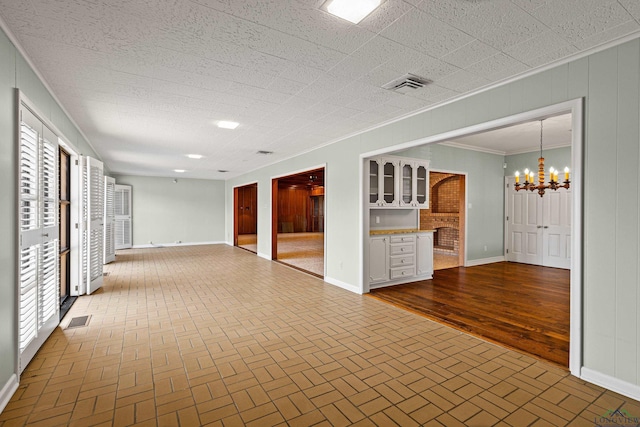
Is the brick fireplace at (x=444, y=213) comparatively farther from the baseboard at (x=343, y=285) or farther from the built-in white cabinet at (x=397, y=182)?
the baseboard at (x=343, y=285)

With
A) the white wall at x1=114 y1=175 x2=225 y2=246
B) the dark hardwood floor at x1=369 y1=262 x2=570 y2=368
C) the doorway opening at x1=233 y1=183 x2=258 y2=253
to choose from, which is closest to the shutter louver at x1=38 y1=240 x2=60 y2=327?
the dark hardwood floor at x1=369 y1=262 x2=570 y2=368

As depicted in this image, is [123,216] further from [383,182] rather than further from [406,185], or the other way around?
[406,185]

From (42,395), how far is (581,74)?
454 centimetres

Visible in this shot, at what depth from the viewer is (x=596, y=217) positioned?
2.31m

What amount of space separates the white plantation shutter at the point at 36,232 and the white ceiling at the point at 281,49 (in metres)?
0.63

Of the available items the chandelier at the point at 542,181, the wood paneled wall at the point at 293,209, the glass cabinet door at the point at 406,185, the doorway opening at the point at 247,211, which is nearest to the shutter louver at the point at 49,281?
the glass cabinet door at the point at 406,185

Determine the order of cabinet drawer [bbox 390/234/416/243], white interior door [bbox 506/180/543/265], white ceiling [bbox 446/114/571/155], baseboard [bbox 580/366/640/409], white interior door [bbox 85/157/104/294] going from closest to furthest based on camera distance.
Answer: baseboard [bbox 580/366/640/409]
white interior door [bbox 85/157/104/294]
white ceiling [bbox 446/114/571/155]
cabinet drawer [bbox 390/234/416/243]
white interior door [bbox 506/180/543/265]

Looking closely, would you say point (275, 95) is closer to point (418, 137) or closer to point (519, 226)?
point (418, 137)

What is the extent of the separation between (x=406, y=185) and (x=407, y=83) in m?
2.89

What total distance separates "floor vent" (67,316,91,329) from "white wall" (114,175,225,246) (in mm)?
7582

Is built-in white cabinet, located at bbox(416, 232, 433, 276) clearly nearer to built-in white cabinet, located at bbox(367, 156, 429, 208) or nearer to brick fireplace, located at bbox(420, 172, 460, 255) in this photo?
built-in white cabinet, located at bbox(367, 156, 429, 208)

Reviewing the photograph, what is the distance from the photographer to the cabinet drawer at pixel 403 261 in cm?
526

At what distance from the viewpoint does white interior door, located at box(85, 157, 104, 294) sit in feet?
15.1

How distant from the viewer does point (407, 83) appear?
115 inches
